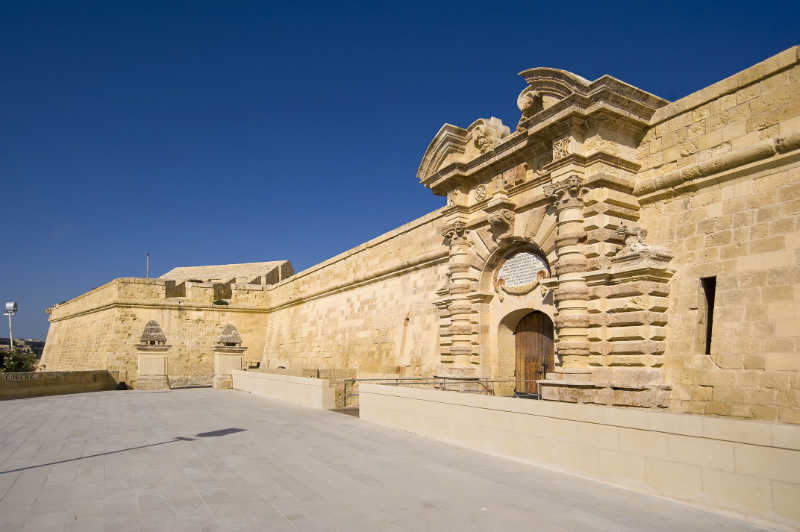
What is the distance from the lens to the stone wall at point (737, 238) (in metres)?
6.57

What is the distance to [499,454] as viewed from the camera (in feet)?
22.9

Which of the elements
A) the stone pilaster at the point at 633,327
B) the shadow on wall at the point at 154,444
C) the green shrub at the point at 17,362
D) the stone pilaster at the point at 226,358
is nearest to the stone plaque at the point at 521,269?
the stone pilaster at the point at 633,327

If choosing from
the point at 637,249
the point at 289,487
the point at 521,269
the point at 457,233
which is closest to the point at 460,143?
the point at 457,233

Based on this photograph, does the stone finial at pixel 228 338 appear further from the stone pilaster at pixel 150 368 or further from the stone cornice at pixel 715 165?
the stone cornice at pixel 715 165

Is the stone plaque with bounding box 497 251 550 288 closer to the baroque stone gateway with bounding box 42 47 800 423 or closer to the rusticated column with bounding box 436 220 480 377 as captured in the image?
the baroque stone gateway with bounding box 42 47 800 423

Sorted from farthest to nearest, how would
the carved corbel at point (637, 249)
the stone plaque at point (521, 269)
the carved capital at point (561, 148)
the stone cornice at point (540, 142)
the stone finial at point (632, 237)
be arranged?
the stone plaque at point (521, 269), the carved capital at point (561, 148), the stone cornice at point (540, 142), the stone finial at point (632, 237), the carved corbel at point (637, 249)

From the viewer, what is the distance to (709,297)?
7.65 metres

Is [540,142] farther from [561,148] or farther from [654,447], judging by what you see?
[654,447]

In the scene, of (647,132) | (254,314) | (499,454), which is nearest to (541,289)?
(647,132)

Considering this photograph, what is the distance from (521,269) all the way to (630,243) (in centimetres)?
254

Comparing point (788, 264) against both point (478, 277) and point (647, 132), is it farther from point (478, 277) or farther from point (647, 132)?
point (478, 277)

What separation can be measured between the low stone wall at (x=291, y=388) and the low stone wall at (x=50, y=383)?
5669 millimetres

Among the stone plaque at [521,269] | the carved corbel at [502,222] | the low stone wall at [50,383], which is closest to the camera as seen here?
the stone plaque at [521,269]

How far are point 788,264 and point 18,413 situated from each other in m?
14.7
